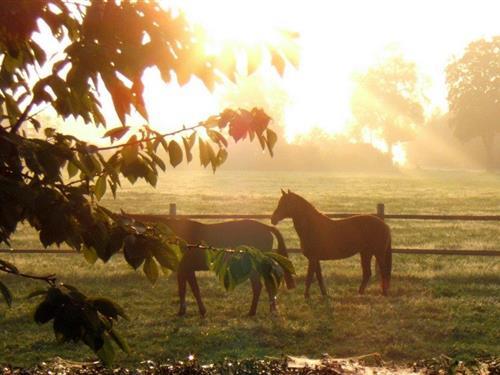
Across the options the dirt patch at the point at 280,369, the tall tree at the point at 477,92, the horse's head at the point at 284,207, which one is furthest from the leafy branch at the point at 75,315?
the tall tree at the point at 477,92

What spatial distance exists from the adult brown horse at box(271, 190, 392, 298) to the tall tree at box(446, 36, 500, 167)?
6975 centimetres

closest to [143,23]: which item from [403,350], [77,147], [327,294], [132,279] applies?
[77,147]

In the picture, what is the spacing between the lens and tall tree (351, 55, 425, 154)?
9319 centimetres

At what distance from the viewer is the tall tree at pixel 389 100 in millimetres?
93188

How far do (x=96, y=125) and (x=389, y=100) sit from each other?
93778 mm

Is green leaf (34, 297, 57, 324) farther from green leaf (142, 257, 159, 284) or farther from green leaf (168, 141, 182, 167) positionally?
green leaf (168, 141, 182, 167)

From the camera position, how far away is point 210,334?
9.38m

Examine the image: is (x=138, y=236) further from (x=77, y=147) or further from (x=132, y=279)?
(x=132, y=279)

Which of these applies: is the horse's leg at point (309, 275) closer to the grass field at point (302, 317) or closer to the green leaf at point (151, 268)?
the grass field at point (302, 317)

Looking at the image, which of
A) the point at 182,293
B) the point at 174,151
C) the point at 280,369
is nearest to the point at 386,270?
the point at 182,293

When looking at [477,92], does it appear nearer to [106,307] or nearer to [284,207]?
[284,207]

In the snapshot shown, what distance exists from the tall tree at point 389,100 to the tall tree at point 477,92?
9430mm

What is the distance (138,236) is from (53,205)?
0.43 metres

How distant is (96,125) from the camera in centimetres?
349
